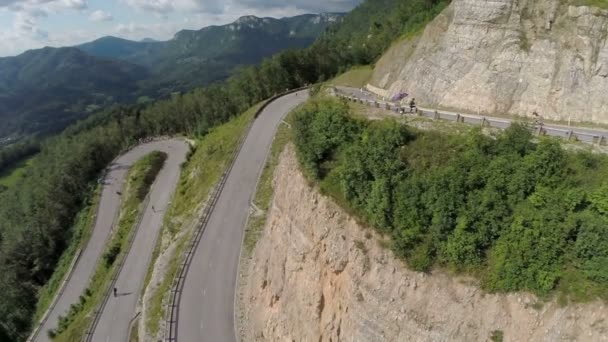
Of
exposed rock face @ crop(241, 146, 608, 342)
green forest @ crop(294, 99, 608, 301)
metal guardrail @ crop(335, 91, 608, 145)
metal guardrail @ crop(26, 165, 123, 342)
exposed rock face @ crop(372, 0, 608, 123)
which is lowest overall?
metal guardrail @ crop(26, 165, 123, 342)

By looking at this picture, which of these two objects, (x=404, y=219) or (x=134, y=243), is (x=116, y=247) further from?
(x=404, y=219)

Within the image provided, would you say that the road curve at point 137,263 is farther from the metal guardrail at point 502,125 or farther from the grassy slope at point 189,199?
the metal guardrail at point 502,125

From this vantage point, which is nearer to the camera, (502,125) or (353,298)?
(353,298)

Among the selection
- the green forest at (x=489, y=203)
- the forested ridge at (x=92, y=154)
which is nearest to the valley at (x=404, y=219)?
the green forest at (x=489, y=203)

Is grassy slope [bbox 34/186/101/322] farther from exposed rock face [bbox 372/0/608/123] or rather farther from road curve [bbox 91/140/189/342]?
exposed rock face [bbox 372/0/608/123]

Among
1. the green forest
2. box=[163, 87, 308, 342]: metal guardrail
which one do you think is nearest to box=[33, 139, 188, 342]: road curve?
box=[163, 87, 308, 342]: metal guardrail

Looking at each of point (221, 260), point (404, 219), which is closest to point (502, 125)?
point (404, 219)
